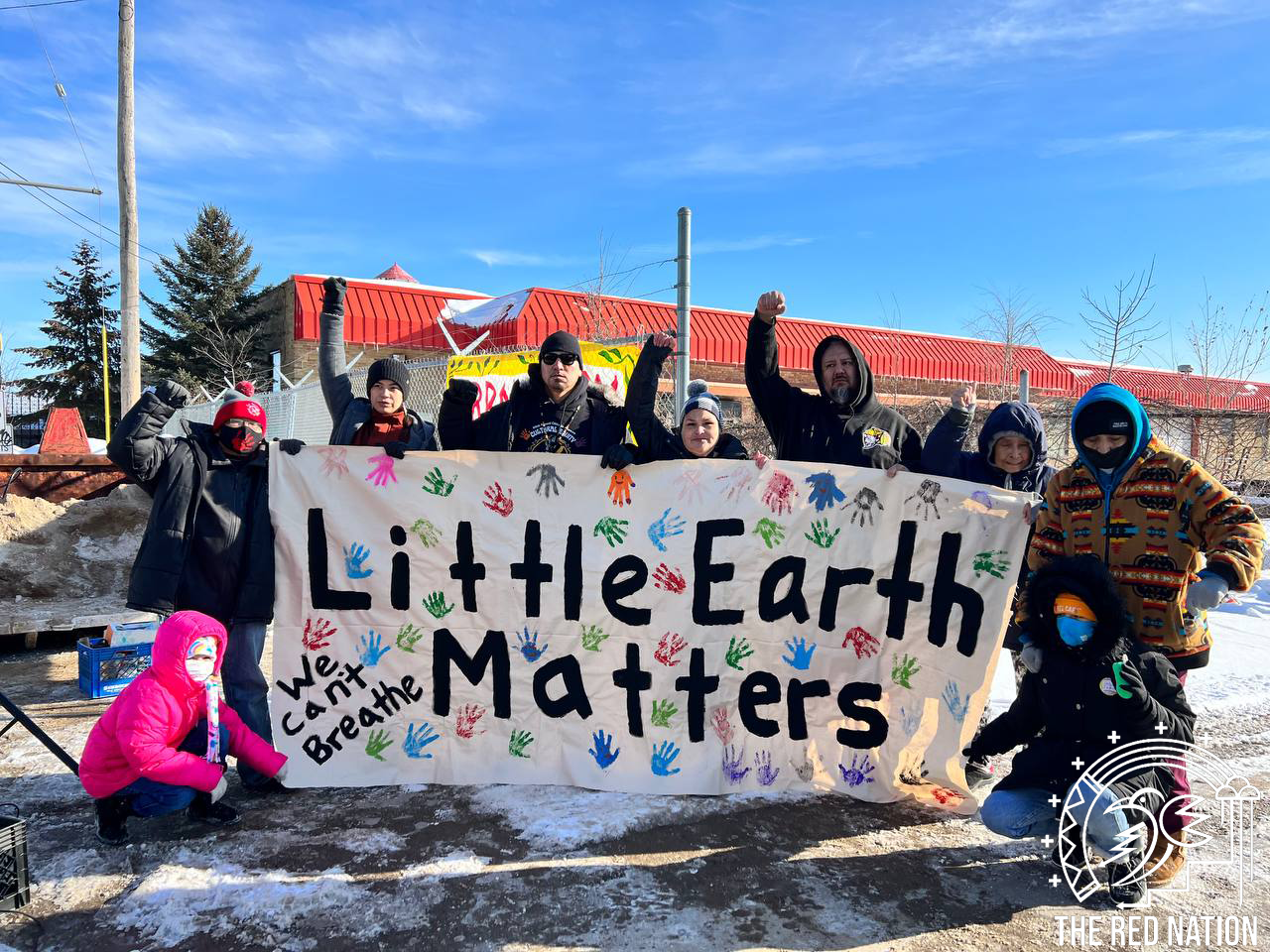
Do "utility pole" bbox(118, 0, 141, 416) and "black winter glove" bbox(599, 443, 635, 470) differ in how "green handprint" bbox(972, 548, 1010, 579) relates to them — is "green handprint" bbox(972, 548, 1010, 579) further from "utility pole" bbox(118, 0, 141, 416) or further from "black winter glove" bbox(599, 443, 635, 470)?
"utility pole" bbox(118, 0, 141, 416)

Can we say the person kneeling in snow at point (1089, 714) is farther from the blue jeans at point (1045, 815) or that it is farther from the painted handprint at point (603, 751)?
the painted handprint at point (603, 751)

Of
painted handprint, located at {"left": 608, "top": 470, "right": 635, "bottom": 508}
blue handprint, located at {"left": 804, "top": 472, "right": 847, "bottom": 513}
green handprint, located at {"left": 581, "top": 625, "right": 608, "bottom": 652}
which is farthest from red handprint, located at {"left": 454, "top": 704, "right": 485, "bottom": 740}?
blue handprint, located at {"left": 804, "top": 472, "right": 847, "bottom": 513}

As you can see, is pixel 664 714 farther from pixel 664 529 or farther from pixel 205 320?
pixel 205 320

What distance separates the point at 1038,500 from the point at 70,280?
33987 mm

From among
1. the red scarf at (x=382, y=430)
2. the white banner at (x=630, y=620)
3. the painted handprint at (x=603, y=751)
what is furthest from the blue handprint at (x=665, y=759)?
the red scarf at (x=382, y=430)

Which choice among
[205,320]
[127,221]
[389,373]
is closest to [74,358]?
[205,320]

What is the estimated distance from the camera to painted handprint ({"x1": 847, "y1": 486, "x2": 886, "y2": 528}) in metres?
3.67

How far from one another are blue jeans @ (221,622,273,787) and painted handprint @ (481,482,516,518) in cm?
116

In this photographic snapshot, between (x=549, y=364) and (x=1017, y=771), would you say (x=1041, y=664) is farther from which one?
(x=549, y=364)

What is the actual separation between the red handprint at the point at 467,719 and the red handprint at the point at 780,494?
1.63 m

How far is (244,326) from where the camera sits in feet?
82.0

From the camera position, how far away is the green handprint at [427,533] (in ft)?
12.3

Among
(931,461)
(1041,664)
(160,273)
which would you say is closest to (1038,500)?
(931,461)

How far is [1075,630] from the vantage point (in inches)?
110
